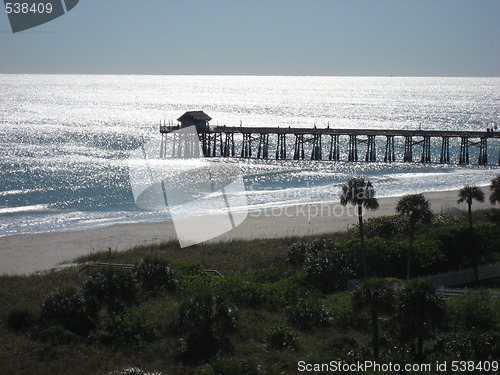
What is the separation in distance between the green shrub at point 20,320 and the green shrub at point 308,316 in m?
7.20

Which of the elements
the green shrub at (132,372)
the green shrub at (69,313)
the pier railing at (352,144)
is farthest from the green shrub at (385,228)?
the pier railing at (352,144)

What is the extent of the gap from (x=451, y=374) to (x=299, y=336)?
14.3 ft

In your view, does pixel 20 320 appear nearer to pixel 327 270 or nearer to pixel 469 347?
pixel 327 270

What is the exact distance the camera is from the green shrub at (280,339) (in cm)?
1529

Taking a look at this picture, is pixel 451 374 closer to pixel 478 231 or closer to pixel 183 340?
pixel 183 340

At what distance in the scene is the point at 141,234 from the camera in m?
31.9

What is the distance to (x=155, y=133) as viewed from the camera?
9294cm

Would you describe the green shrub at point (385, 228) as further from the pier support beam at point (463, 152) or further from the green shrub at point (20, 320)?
the pier support beam at point (463, 152)

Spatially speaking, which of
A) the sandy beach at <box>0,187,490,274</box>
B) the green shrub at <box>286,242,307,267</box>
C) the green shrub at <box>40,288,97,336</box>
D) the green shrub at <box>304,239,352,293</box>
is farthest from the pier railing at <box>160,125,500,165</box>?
the green shrub at <box>40,288,97,336</box>

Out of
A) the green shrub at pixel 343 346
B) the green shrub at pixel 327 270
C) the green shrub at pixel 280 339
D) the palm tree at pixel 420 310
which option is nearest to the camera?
the palm tree at pixel 420 310

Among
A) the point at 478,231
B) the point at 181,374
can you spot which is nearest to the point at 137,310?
the point at 181,374

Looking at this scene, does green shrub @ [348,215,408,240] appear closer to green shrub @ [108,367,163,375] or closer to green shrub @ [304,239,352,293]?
green shrub @ [304,239,352,293]

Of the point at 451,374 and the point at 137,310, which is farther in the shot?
the point at 137,310

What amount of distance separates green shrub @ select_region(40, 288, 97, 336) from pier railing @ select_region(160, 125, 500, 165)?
133 feet
